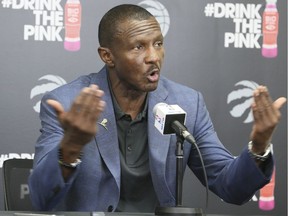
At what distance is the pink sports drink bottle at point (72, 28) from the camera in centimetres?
405

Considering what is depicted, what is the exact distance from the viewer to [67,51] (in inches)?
160

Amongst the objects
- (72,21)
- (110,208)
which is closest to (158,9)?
(72,21)

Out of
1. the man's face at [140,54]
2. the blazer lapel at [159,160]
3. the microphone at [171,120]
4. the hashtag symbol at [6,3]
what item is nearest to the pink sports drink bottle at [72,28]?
the hashtag symbol at [6,3]

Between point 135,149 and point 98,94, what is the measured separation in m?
0.80

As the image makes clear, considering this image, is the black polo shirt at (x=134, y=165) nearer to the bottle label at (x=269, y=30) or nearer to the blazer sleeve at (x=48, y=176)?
the blazer sleeve at (x=48, y=176)

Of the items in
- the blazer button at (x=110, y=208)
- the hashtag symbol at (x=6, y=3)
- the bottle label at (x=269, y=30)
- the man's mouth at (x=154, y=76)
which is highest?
the hashtag symbol at (x=6, y=3)

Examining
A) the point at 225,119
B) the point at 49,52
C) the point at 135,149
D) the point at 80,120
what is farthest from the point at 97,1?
the point at 80,120

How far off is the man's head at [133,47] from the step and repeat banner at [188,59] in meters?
0.85

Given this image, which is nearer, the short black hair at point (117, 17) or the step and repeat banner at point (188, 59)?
the short black hair at point (117, 17)

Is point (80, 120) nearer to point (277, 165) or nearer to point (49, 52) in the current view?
point (49, 52)

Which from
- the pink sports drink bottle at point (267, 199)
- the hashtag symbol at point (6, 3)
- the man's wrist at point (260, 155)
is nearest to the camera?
the man's wrist at point (260, 155)

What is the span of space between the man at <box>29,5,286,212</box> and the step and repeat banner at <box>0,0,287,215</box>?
2.64 feet

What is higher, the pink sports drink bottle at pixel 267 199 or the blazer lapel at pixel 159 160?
the blazer lapel at pixel 159 160

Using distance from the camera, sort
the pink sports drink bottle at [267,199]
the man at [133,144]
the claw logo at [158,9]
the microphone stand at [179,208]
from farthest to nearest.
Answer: the pink sports drink bottle at [267,199], the claw logo at [158,9], the man at [133,144], the microphone stand at [179,208]
